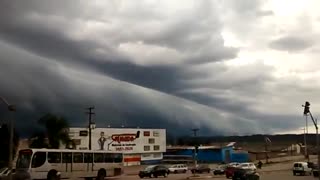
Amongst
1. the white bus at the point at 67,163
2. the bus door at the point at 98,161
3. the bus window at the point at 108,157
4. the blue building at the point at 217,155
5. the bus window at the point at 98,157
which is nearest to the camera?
the white bus at the point at 67,163

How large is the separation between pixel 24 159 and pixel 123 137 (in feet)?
274

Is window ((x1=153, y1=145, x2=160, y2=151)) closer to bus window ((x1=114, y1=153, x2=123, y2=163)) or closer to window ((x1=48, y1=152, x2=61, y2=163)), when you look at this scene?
bus window ((x1=114, y1=153, x2=123, y2=163))

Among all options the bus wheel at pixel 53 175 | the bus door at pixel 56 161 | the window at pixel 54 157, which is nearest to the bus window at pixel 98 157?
the bus door at pixel 56 161

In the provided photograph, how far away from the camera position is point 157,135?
13262 cm

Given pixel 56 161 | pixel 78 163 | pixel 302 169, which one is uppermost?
pixel 56 161

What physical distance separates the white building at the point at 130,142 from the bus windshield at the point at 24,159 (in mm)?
72721

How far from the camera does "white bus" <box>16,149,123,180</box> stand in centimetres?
4156

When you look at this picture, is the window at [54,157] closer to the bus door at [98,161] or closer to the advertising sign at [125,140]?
the bus door at [98,161]

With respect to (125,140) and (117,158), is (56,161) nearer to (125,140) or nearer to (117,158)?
(117,158)

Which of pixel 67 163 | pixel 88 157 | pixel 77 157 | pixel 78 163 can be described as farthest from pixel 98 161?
pixel 67 163

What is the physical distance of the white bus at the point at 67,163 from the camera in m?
41.6

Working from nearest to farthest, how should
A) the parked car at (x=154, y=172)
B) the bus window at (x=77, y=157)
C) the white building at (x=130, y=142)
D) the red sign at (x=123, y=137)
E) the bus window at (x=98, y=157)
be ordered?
the bus window at (x=77, y=157), the bus window at (x=98, y=157), the parked car at (x=154, y=172), the white building at (x=130, y=142), the red sign at (x=123, y=137)

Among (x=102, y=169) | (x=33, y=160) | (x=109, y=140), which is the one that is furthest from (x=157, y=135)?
(x=33, y=160)

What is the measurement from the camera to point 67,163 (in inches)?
1783
